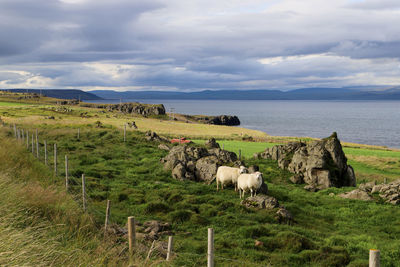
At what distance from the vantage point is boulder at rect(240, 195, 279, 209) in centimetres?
2295

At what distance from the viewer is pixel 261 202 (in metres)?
23.2

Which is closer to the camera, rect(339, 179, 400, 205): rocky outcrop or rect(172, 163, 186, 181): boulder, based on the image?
rect(339, 179, 400, 205): rocky outcrop

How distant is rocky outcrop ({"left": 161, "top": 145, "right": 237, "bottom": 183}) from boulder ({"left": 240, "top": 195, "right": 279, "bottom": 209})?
822 cm

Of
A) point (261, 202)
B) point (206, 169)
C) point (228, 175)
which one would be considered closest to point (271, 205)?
point (261, 202)

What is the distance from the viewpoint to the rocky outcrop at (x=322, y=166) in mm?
36506

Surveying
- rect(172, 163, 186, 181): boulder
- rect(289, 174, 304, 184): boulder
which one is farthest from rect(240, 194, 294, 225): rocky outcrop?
rect(289, 174, 304, 184): boulder

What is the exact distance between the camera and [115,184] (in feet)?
91.9

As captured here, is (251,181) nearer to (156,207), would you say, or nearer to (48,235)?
(156,207)

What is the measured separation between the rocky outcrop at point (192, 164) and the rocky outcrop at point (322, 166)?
7.80 m

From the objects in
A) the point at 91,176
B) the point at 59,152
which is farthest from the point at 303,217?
the point at 59,152

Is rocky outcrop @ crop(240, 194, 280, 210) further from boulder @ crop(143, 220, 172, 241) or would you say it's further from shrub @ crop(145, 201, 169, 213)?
boulder @ crop(143, 220, 172, 241)

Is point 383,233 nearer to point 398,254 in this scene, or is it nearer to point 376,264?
point 398,254

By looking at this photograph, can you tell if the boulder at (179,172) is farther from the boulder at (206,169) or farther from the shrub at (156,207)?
the shrub at (156,207)

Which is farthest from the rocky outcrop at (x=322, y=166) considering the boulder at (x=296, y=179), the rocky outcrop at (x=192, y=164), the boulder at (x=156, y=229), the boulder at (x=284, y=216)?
the boulder at (x=156, y=229)
